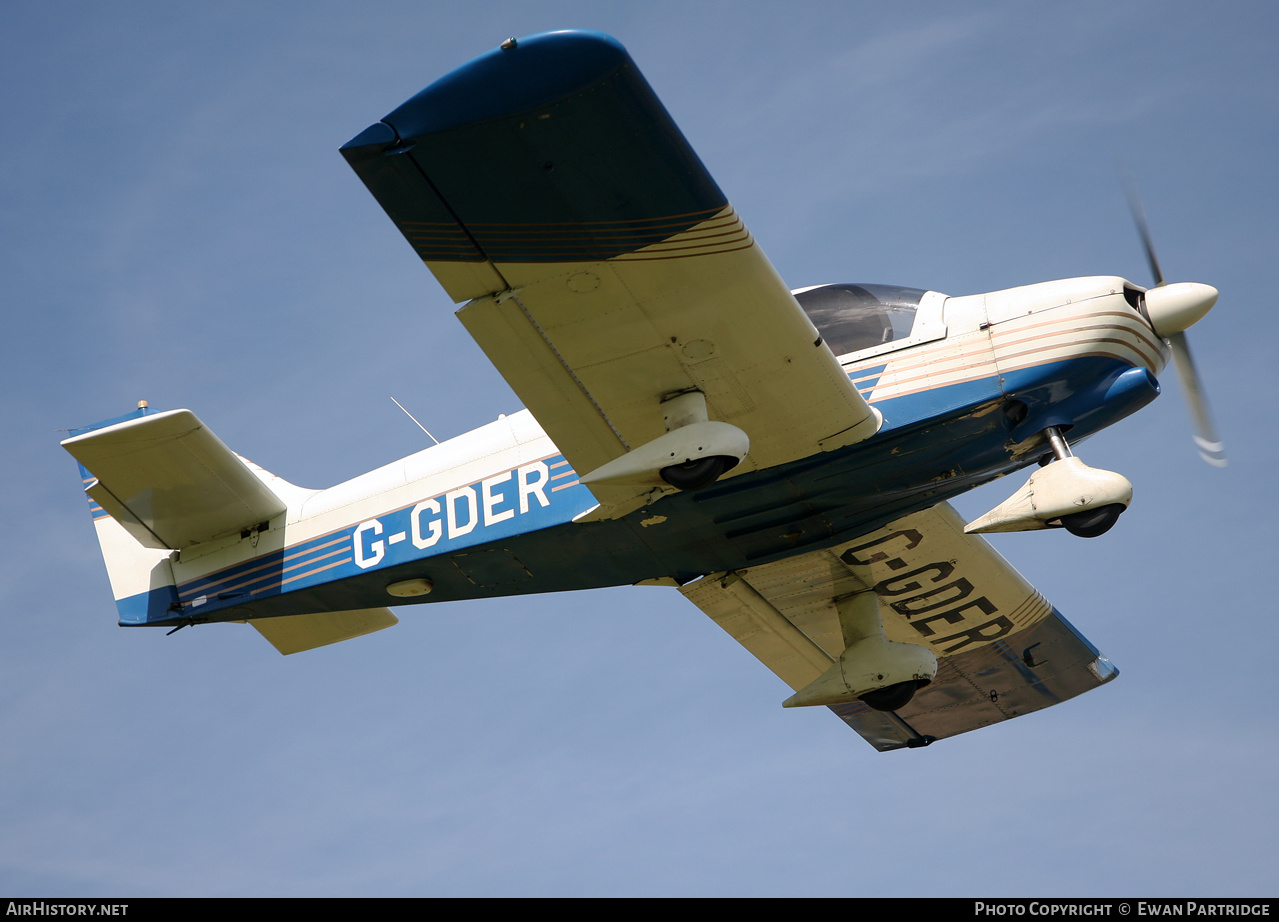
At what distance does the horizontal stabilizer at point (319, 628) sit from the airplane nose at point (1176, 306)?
23.3ft

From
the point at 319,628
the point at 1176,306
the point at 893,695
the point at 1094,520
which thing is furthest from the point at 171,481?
the point at 1176,306

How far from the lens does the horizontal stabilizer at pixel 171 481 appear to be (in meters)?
9.45

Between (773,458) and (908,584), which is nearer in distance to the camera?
(773,458)

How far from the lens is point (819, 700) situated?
10562 millimetres

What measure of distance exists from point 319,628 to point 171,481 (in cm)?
216

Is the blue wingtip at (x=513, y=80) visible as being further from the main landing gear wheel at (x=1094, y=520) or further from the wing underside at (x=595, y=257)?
the main landing gear wheel at (x=1094, y=520)

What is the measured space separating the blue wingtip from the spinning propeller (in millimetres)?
4765

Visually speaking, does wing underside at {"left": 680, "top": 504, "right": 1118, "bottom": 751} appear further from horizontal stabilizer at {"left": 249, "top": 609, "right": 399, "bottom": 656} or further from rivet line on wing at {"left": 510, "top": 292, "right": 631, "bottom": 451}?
horizontal stabilizer at {"left": 249, "top": 609, "right": 399, "bottom": 656}

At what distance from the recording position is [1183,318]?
8.94m
